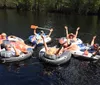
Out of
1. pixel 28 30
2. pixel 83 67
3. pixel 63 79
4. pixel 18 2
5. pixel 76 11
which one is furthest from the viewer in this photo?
pixel 18 2

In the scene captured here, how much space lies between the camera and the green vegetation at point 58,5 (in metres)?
57.7

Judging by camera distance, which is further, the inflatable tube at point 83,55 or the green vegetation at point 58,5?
the green vegetation at point 58,5

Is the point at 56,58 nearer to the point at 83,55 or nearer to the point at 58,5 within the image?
the point at 83,55

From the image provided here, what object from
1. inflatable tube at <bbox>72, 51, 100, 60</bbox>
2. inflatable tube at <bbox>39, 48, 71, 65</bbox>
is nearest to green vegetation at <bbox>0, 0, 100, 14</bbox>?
inflatable tube at <bbox>72, 51, 100, 60</bbox>

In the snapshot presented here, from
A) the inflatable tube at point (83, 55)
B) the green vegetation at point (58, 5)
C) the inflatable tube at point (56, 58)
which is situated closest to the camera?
the inflatable tube at point (56, 58)

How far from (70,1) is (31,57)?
43.1m

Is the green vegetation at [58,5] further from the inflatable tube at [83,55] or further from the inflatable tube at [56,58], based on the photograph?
the inflatable tube at [56,58]

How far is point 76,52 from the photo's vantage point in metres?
21.5

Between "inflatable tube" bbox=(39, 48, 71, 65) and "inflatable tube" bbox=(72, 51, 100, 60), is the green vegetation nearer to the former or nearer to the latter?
"inflatable tube" bbox=(72, 51, 100, 60)

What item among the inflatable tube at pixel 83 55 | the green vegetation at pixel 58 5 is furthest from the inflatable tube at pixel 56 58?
the green vegetation at pixel 58 5

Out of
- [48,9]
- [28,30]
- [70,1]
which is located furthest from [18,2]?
[28,30]

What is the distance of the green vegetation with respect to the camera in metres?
57.7

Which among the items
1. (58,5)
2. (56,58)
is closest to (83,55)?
(56,58)

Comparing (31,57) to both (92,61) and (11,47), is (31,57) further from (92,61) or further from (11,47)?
(92,61)
